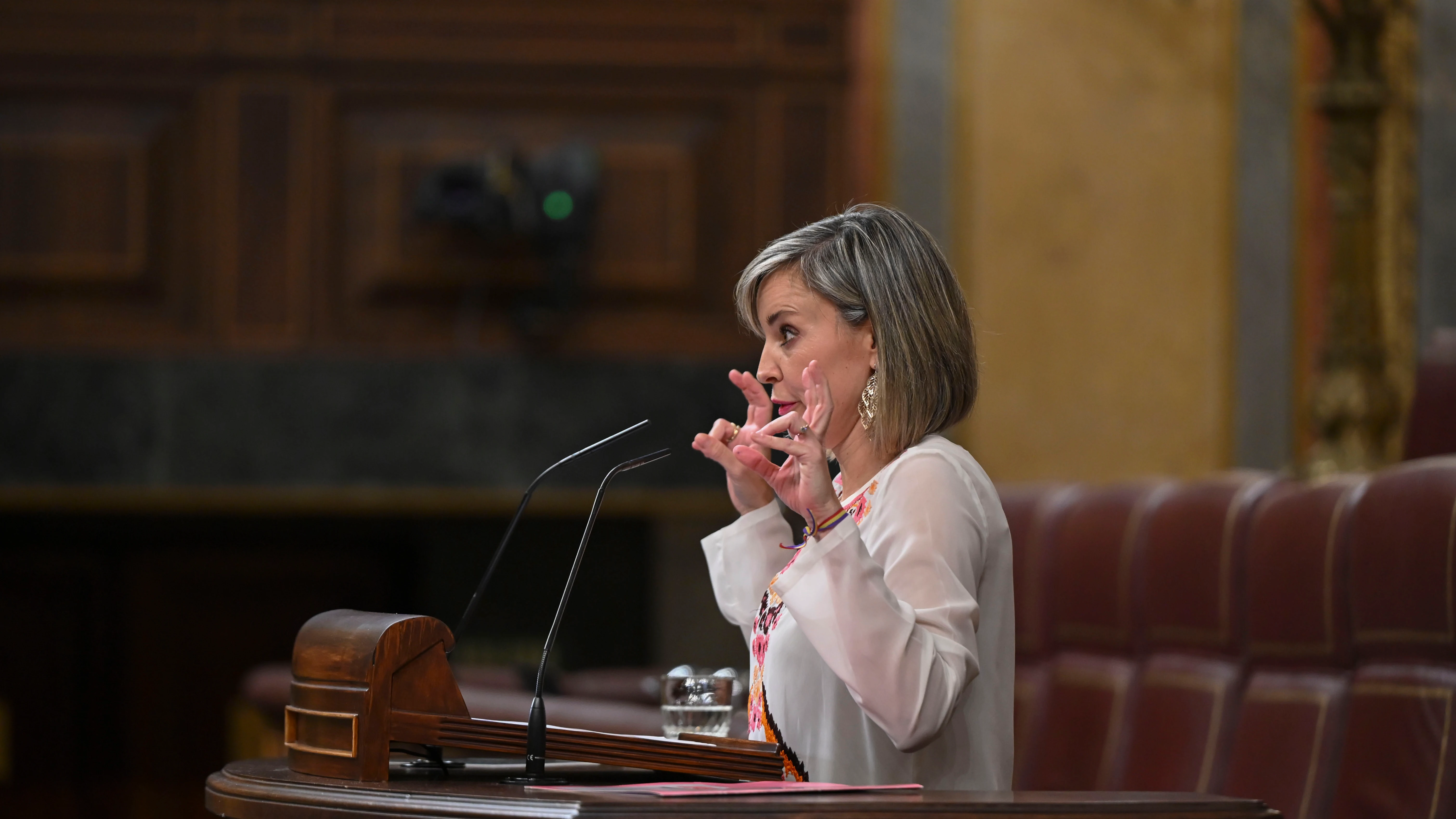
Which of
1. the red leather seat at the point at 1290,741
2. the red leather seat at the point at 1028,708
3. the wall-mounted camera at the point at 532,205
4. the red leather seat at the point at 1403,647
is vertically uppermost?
the wall-mounted camera at the point at 532,205

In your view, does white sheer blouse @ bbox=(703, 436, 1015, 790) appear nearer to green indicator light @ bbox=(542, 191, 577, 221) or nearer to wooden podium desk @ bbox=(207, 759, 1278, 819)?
wooden podium desk @ bbox=(207, 759, 1278, 819)

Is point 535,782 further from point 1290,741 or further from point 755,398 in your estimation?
point 1290,741

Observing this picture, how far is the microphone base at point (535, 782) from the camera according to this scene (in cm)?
132

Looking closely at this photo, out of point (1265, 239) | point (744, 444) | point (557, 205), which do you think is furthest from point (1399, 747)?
point (557, 205)

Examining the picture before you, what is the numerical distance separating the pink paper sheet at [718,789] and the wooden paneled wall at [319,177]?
3.44 metres

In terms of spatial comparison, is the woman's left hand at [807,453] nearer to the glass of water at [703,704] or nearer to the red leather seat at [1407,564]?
the glass of water at [703,704]

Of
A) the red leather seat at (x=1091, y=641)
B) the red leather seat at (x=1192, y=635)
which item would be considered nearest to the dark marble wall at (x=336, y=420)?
the red leather seat at (x=1091, y=641)

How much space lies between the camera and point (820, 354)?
62.7 inches

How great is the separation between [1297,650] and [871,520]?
3.94ft

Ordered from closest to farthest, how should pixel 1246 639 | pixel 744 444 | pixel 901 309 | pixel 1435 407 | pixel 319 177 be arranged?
1. pixel 744 444
2. pixel 901 309
3. pixel 1246 639
4. pixel 1435 407
5. pixel 319 177

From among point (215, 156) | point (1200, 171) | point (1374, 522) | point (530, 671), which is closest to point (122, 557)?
point (215, 156)

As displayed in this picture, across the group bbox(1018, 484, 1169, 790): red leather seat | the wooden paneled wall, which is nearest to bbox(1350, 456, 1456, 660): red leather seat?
bbox(1018, 484, 1169, 790): red leather seat

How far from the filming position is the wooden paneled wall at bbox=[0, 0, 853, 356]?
15.1 feet

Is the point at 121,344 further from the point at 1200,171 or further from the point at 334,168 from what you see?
the point at 1200,171
